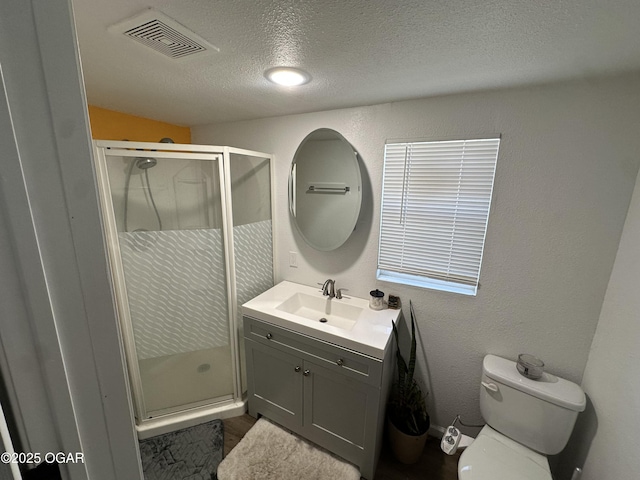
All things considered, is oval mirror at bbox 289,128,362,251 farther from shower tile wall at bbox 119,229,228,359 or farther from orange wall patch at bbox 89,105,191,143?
orange wall patch at bbox 89,105,191,143

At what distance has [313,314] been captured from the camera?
6.08 feet

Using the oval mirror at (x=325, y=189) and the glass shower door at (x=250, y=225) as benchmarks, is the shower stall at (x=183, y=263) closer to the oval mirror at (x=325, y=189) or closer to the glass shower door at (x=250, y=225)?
the glass shower door at (x=250, y=225)

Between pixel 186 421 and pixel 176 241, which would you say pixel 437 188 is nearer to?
pixel 176 241

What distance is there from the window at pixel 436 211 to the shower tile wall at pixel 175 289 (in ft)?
3.83

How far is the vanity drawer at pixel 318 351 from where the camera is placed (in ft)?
4.39

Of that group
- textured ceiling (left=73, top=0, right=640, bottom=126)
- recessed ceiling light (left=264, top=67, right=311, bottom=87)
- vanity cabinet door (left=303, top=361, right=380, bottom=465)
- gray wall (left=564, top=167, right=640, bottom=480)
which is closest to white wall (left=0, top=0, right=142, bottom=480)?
textured ceiling (left=73, top=0, right=640, bottom=126)

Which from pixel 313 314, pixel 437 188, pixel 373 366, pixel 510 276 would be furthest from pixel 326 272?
pixel 510 276

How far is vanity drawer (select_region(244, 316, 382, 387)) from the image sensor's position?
134 cm

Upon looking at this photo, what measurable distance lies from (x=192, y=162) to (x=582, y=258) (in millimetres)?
2185

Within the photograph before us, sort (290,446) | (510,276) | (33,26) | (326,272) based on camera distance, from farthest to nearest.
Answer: (326,272)
(290,446)
(510,276)
(33,26)

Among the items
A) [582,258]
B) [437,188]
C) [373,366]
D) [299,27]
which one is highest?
[299,27]

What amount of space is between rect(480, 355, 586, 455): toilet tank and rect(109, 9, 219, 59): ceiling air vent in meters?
1.99

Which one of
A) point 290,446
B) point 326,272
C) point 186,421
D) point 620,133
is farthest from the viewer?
point 326,272

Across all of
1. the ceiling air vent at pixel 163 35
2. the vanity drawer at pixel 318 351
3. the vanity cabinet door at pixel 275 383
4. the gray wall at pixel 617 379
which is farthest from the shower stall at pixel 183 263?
the gray wall at pixel 617 379
